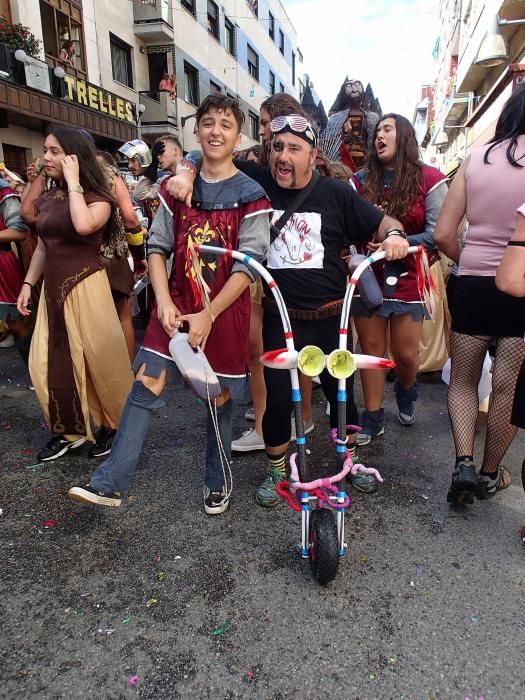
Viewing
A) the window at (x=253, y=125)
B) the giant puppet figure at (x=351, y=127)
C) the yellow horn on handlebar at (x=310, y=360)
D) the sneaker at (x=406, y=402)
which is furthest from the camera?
the window at (x=253, y=125)

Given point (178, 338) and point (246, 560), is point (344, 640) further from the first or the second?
point (178, 338)

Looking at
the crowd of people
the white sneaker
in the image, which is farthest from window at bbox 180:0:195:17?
the crowd of people

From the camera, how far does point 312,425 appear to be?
351 centimetres

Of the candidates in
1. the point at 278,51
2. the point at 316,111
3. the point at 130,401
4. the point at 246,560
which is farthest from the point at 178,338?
the point at 278,51

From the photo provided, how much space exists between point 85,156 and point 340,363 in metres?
2.01

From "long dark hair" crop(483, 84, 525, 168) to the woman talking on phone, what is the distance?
6.95 ft

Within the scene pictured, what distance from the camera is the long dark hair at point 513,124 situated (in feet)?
6.95

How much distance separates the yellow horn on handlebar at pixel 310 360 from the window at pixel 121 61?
18070 millimetres

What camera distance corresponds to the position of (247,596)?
194cm

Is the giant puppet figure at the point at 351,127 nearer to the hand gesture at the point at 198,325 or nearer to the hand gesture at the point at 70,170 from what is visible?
the hand gesture at the point at 70,170

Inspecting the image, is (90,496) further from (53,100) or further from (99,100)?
(99,100)

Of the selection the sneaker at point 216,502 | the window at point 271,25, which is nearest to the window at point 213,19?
the window at point 271,25

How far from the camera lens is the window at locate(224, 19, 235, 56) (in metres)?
24.7

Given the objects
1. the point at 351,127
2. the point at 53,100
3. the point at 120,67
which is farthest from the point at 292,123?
the point at 120,67
